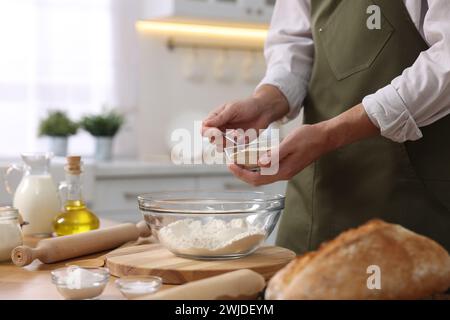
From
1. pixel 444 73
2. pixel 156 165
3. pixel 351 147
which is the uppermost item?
pixel 444 73

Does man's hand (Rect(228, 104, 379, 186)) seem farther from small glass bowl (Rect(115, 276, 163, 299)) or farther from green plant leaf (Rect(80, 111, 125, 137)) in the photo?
green plant leaf (Rect(80, 111, 125, 137))

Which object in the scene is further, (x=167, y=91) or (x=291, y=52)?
(x=167, y=91)

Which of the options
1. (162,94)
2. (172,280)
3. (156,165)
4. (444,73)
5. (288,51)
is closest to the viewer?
(172,280)

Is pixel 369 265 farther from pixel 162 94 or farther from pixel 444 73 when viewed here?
pixel 162 94

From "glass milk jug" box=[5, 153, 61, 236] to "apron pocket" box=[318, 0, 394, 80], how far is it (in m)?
0.65

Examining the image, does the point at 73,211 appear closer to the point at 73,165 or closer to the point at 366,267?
the point at 73,165

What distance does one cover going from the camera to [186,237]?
1.04 m

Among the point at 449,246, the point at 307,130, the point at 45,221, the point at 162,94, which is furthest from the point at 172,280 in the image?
the point at 162,94

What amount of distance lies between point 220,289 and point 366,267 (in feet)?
0.56

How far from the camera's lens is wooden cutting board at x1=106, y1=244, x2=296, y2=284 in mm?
963

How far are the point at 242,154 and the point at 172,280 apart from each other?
13.1 inches

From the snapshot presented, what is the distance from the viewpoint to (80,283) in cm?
87

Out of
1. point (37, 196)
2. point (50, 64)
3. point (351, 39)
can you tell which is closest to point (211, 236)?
point (37, 196)
